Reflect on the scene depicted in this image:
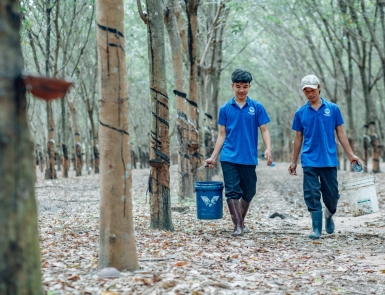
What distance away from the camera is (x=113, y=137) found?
165 inches

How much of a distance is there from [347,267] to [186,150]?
21.4 ft

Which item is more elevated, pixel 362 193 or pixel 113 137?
pixel 113 137

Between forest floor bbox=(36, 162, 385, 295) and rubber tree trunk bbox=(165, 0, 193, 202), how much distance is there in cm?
265

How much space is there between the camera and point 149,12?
21.8 feet

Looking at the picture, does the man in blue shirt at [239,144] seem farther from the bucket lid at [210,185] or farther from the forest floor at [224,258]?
the forest floor at [224,258]

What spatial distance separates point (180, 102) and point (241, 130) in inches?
169

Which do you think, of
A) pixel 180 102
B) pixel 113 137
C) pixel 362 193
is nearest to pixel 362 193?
pixel 362 193

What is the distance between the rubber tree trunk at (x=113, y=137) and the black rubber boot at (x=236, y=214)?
8.42 feet

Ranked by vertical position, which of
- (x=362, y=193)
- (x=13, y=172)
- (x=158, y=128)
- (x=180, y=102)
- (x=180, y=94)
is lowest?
(x=362, y=193)

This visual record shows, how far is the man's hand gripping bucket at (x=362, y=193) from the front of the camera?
729 centimetres

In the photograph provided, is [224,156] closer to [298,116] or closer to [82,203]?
[298,116]

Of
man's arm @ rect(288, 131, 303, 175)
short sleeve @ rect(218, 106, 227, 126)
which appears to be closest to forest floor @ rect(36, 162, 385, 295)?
man's arm @ rect(288, 131, 303, 175)

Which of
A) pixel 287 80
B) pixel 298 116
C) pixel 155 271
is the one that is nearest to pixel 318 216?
pixel 298 116

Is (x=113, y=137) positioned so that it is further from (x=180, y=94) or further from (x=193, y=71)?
(x=193, y=71)
